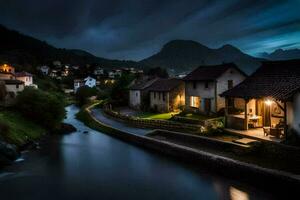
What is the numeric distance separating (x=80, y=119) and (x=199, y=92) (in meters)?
31.9

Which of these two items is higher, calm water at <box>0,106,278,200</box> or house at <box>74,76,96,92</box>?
house at <box>74,76,96,92</box>

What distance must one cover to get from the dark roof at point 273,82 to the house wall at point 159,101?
66.0 feet

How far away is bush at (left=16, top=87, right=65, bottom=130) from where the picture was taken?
151 ft

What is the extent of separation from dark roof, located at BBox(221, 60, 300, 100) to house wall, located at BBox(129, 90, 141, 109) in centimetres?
3122

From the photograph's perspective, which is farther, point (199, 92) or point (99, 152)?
point (199, 92)

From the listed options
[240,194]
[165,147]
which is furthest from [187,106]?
[240,194]

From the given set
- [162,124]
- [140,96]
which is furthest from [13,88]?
[162,124]

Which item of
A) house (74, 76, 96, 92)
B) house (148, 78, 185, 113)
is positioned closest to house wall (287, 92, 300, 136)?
house (148, 78, 185, 113)

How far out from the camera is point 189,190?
20609mm

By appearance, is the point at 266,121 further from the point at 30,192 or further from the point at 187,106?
the point at 30,192

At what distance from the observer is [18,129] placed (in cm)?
3891

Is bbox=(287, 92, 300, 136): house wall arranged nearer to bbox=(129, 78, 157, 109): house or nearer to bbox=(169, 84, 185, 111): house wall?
bbox=(169, 84, 185, 111): house wall

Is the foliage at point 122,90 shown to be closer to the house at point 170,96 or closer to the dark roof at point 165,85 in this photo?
the dark roof at point 165,85

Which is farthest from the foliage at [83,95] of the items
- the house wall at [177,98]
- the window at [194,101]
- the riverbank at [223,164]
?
the riverbank at [223,164]
